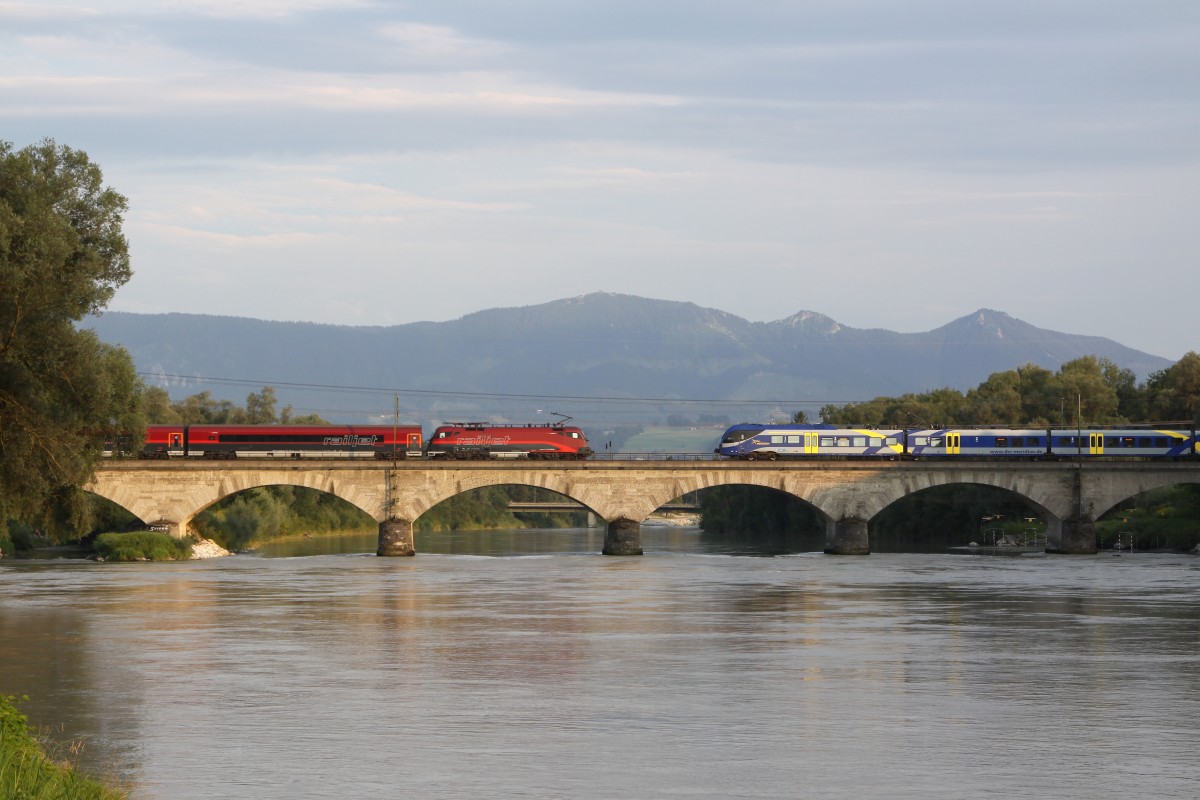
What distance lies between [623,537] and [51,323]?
54885mm

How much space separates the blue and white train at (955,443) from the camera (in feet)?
339

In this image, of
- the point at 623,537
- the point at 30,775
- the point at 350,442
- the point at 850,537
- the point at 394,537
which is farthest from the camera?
the point at 350,442

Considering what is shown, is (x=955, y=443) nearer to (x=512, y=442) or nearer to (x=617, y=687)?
(x=512, y=442)

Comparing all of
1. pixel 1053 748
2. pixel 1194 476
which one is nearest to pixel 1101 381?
pixel 1194 476

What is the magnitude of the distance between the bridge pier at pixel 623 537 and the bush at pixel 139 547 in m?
26.5

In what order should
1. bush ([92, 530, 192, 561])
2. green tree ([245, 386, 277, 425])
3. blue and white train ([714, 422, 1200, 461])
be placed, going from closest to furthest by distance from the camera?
1. bush ([92, 530, 192, 561])
2. blue and white train ([714, 422, 1200, 461])
3. green tree ([245, 386, 277, 425])

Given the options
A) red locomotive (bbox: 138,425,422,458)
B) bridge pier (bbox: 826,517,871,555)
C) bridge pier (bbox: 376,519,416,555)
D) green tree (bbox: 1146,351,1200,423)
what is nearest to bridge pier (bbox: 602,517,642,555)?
bridge pier (bbox: 826,517,871,555)

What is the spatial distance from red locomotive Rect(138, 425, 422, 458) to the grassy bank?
75.5 m

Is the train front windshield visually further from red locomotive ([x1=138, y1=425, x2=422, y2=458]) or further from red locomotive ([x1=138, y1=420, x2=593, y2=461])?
red locomotive ([x1=138, y1=425, x2=422, y2=458])

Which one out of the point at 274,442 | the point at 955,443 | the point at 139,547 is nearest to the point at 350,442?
the point at 274,442

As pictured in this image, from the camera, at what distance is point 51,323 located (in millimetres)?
A: 47500

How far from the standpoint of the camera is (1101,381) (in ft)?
447

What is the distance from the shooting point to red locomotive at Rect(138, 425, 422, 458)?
322 ft

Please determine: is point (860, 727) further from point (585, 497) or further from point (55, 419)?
point (585, 497)
